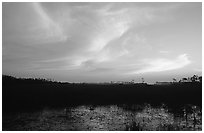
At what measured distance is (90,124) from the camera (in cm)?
2323

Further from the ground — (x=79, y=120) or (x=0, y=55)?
(x=0, y=55)

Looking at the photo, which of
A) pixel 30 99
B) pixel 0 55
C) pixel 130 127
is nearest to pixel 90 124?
pixel 130 127

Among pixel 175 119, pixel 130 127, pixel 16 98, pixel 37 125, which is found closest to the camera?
pixel 130 127

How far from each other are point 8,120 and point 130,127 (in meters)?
13.3

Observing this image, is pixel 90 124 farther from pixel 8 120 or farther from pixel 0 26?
pixel 0 26

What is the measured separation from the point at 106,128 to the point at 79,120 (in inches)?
196

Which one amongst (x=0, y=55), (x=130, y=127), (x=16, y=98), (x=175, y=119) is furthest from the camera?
(x=16, y=98)

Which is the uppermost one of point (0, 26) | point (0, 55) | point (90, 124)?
point (0, 26)

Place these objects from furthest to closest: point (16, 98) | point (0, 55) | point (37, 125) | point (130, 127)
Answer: point (16, 98) → point (37, 125) → point (130, 127) → point (0, 55)

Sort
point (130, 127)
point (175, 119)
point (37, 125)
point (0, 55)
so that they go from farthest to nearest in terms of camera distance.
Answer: point (175, 119) → point (37, 125) → point (130, 127) → point (0, 55)

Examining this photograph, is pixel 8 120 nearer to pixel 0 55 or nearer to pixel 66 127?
pixel 66 127

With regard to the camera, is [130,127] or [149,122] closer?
[130,127]

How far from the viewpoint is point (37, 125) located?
22.4m

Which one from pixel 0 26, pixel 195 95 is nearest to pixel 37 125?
pixel 0 26
